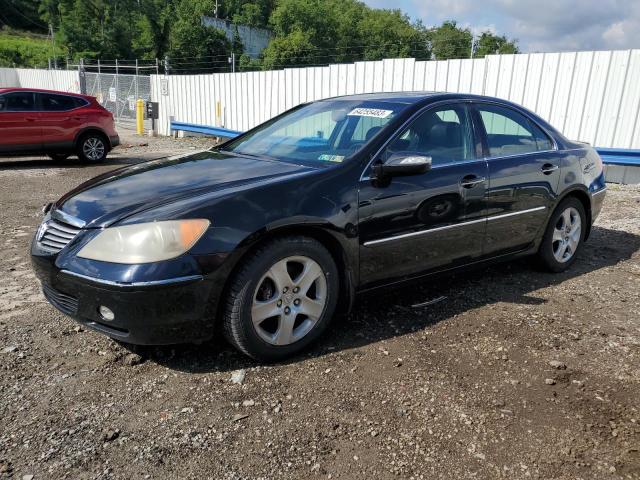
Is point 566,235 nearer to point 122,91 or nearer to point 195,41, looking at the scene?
point 122,91

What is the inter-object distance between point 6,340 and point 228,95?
45.1ft

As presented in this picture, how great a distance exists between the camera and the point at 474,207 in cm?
393

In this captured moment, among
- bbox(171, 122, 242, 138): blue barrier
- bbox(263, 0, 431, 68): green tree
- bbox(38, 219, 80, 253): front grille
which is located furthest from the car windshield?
bbox(263, 0, 431, 68): green tree

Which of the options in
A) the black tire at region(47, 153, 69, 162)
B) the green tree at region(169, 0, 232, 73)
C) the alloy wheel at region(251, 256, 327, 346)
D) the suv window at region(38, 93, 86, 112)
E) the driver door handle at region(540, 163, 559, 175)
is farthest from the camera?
the green tree at region(169, 0, 232, 73)

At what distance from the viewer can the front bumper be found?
2703 mm

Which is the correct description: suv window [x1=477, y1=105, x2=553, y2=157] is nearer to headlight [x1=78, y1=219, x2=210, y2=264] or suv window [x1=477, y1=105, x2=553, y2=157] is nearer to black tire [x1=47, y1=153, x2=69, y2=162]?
headlight [x1=78, y1=219, x2=210, y2=264]

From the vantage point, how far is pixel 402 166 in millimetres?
3309

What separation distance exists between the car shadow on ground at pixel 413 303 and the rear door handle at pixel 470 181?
70 centimetres

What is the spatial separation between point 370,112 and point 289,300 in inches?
63.7

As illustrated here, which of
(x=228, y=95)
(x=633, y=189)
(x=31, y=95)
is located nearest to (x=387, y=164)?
(x=633, y=189)

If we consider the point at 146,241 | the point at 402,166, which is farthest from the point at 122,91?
the point at 146,241

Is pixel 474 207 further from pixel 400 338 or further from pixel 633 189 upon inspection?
pixel 633 189

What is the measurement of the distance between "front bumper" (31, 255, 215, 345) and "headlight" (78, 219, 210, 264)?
0.13 metres

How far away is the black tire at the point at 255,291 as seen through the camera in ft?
9.52
